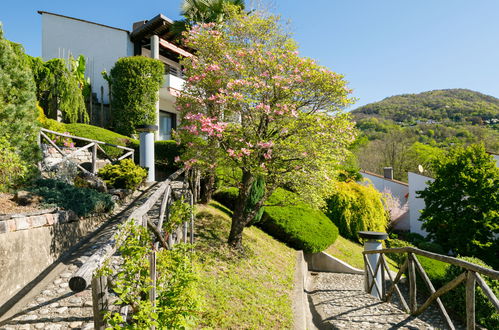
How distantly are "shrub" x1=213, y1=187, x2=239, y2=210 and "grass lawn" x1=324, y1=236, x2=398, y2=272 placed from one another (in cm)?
394

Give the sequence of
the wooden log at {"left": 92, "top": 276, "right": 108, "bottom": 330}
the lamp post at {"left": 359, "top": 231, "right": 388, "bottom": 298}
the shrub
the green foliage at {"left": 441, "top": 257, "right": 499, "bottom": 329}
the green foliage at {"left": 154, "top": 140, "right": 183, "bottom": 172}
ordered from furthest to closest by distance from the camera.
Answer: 1. the green foliage at {"left": 154, "top": 140, "right": 183, "bottom": 172}
2. the shrub
3. the lamp post at {"left": 359, "top": 231, "right": 388, "bottom": 298}
4. the green foliage at {"left": 441, "top": 257, "right": 499, "bottom": 329}
5. the wooden log at {"left": 92, "top": 276, "right": 108, "bottom": 330}

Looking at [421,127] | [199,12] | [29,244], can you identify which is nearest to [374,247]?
[29,244]

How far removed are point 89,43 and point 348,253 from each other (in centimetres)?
1739

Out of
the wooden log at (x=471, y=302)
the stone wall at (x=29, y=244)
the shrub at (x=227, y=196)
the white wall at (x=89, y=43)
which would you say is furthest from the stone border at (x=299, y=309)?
the white wall at (x=89, y=43)

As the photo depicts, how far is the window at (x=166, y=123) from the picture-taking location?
1985 cm

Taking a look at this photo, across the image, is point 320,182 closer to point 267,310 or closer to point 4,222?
point 267,310

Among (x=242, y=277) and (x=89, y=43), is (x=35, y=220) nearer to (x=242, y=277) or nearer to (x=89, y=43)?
(x=242, y=277)

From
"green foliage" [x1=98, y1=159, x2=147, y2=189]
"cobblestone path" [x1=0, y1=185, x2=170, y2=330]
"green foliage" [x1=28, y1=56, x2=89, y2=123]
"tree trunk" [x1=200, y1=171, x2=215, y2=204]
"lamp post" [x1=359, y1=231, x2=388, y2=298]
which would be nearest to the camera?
"cobblestone path" [x1=0, y1=185, x2=170, y2=330]

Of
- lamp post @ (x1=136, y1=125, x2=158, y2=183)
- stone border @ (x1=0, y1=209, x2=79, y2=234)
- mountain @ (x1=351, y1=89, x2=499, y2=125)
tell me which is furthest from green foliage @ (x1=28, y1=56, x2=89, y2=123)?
mountain @ (x1=351, y1=89, x2=499, y2=125)

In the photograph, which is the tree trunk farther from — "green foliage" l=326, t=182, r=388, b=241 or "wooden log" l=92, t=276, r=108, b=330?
"wooden log" l=92, t=276, r=108, b=330

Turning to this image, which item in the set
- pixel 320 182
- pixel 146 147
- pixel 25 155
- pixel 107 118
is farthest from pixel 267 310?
pixel 107 118

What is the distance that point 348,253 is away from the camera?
12023mm

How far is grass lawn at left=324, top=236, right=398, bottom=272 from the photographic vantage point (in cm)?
1144

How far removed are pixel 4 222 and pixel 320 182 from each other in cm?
570
